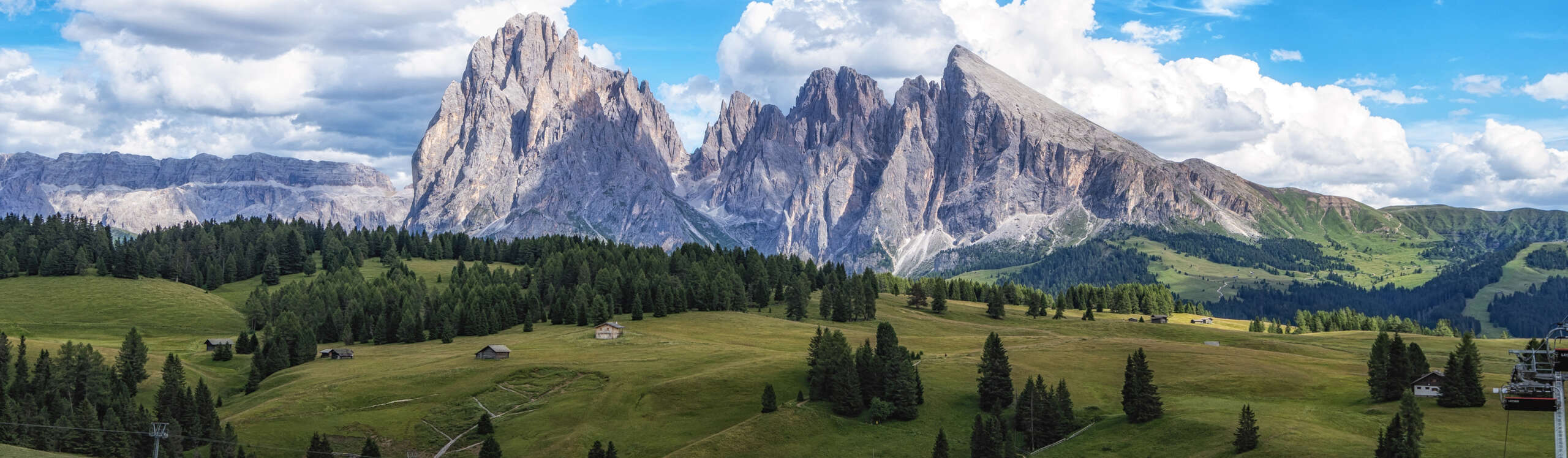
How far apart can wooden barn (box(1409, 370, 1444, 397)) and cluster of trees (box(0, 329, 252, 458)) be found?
371 feet

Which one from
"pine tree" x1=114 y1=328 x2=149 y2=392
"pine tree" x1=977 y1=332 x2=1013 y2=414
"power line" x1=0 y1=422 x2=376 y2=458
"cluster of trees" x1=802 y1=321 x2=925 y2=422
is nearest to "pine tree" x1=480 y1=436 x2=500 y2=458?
"power line" x1=0 y1=422 x2=376 y2=458

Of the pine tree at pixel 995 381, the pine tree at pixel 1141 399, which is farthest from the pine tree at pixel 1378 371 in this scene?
the pine tree at pixel 995 381

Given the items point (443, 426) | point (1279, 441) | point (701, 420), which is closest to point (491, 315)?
point (443, 426)

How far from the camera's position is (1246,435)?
8638 cm

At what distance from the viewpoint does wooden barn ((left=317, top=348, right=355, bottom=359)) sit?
5945 inches

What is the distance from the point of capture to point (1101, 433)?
102 meters

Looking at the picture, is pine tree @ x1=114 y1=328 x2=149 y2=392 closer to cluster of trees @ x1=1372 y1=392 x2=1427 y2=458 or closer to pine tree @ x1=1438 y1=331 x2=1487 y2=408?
cluster of trees @ x1=1372 y1=392 x2=1427 y2=458

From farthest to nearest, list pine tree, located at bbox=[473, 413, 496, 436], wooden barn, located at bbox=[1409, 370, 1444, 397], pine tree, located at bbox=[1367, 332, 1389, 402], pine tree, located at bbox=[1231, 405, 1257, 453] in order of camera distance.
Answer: pine tree, located at bbox=[473, 413, 496, 436]
pine tree, located at bbox=[1367, 332, 1389, 402]
wooden barn, located at bbox=[1409, 370, 1444, 397]
pine tree, located at bbox=[1231, 405, 1257, 453]

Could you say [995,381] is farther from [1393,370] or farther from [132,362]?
[132,362]

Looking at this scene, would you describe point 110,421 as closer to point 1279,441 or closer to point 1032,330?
point 1279,441

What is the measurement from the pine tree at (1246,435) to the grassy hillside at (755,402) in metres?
1.49

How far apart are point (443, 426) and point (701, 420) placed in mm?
27722

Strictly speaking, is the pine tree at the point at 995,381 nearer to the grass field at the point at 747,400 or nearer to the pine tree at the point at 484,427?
the grass field at the point at 747,400

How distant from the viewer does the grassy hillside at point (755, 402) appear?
95.4m
